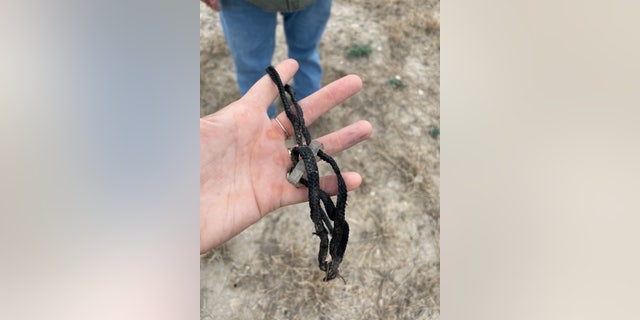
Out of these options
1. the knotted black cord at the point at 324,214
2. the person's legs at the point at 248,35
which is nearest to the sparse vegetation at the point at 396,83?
the person's legs at the point at 248,35

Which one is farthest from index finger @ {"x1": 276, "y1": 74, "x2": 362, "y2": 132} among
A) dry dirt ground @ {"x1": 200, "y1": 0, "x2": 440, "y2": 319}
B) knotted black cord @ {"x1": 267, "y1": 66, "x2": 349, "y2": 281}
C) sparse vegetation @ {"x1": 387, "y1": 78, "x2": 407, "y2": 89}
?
sparse vegetation @ {"x1": 387, "y1": 78, "x2": 407, "y2": 89}

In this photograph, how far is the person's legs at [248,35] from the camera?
132 cm

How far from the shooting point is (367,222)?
161 centimetres

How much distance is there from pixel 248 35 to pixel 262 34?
5cm

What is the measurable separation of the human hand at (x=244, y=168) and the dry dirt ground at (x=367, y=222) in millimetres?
534

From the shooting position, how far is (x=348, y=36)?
6.86 feet

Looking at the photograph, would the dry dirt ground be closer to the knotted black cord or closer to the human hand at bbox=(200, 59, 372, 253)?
the human hand at bbox=(200, 59, 372, 253)

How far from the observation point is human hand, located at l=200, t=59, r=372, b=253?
0.93 m

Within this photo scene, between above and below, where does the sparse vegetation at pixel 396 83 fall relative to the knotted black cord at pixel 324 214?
below

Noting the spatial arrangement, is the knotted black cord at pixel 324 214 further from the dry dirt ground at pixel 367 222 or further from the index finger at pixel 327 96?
the dry dirt ground at pixel 367 222

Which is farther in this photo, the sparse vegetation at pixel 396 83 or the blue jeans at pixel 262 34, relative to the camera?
the sparse vegetation at pixel 396 83

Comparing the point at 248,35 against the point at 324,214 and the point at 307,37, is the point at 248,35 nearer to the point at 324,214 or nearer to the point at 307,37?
the point at 307,37
